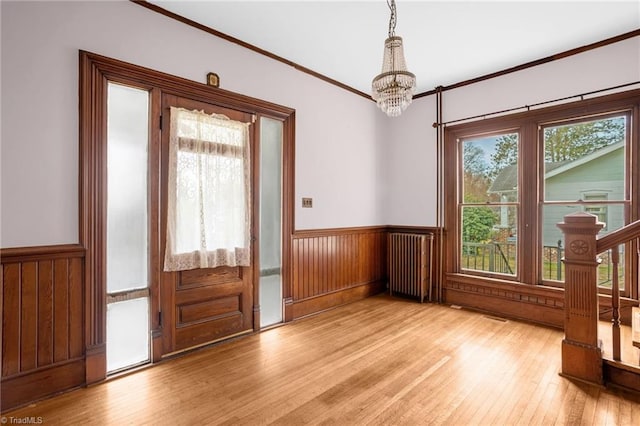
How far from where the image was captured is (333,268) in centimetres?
433

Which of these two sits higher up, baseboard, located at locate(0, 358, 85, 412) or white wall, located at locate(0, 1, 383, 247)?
white wall, located at locate(0, 1, 383, 247)

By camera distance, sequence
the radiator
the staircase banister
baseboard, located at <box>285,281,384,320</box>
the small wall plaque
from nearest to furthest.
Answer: the staircase banister
the small wall plaque
baseboard, located at <box>285,281,384,320</box>
the radiator

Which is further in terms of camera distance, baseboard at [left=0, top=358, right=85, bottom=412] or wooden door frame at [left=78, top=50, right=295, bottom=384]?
wooden door frame at [left=78, top=50, right=295, bottom=384]

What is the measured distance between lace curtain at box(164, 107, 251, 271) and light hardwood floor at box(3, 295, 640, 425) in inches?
35.1

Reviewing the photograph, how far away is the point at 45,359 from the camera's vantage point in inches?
87.8

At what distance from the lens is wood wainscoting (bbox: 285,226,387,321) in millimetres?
3877

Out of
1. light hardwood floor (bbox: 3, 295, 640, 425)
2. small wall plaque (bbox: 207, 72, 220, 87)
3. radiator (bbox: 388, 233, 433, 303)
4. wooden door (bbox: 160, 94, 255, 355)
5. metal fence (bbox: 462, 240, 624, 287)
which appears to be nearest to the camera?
light hardwood floor (bbox: 3, 295, 640, 425)

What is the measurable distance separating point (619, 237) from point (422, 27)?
7.71 feet

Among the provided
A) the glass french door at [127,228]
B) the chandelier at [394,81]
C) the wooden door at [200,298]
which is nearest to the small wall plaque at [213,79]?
the wooden door at [200,298]

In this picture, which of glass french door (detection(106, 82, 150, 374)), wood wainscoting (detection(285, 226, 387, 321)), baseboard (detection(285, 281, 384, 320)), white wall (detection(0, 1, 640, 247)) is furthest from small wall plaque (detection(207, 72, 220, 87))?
baseboard (detection(285, 281, 384, 320))

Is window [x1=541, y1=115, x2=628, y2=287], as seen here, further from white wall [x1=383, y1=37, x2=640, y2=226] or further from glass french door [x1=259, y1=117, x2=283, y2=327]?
glass french door [x1=259, y1=117, x2=283, y2=327]

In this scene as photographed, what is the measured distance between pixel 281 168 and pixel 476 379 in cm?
270

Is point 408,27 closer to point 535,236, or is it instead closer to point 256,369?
point 535,236

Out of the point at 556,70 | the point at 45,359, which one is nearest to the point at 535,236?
the point at 556,70
